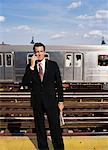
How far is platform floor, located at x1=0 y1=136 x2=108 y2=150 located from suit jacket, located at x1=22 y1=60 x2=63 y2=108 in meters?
1.09

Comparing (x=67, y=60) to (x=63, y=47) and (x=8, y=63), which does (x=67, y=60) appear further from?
(x=8, y=63)

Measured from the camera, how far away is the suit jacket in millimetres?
4767

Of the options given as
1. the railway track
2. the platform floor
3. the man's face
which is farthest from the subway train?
the man's face

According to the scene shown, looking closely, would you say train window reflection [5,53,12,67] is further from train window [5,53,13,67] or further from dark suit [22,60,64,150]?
dark suit [22,60,64,150]

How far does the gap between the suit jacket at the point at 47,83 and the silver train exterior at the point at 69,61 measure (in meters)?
12.6

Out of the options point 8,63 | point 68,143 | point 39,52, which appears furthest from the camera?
point 8,63

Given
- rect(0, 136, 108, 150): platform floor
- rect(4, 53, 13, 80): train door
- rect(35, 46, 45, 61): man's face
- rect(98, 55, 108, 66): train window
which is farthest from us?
rect(4, 53, 13, 80): train door

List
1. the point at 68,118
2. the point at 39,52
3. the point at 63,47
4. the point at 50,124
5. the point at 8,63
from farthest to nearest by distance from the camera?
the point at 8,63 → the point at 63,47 → the point at 68,118 → the point at 50,124 → the point at 39,52

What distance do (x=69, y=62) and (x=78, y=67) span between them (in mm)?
570

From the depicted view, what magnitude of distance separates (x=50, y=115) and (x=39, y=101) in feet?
0.87

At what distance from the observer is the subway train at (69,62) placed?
17578mm

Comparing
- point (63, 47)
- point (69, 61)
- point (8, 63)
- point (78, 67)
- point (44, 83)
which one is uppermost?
point (63, 47)

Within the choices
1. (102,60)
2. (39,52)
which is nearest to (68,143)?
(39,52)

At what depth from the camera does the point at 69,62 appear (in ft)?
58.0
